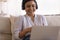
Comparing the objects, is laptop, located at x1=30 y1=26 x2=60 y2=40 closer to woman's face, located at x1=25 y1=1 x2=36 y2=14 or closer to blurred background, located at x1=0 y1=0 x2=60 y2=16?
woman's face, located at x1=25 y1=1 x2=36 y2=14

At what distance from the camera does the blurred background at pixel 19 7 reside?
2.65 m

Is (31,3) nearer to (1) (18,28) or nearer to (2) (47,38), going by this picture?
(1) (18,28)

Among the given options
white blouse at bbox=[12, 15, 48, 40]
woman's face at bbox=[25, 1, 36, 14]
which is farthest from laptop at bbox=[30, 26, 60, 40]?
woman's face at bbox=[25, 1, 36, 14]

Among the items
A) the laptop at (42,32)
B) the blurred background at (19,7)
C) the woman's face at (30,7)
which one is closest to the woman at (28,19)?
the woman's face at (30,7)

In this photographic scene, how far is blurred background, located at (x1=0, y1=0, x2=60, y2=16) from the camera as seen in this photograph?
2.65 meters

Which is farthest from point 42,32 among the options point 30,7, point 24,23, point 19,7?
point 19,7

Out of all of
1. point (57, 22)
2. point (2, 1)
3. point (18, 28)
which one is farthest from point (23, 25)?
point (2, 1)

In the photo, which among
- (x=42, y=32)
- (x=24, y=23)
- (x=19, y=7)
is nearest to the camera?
(x=42, y=32)

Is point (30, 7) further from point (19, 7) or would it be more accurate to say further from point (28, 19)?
point (19, 7)

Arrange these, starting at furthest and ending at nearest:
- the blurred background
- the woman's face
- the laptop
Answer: the blurred background < the woman's face < the laptop

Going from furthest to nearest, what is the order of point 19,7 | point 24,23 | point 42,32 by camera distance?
point 19,7 < point 24,23 < point 42,32

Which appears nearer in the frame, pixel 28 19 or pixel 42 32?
pixel 42 32

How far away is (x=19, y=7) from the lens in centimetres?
279

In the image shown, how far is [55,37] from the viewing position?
1.06 meters
